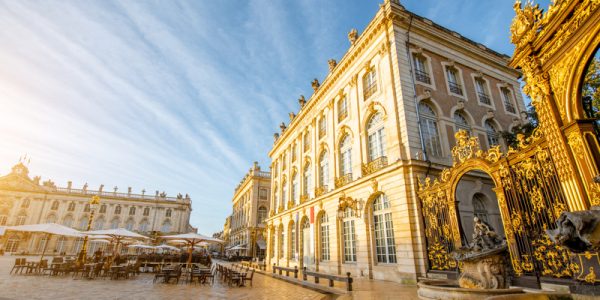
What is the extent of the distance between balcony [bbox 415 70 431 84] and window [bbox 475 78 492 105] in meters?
4.19

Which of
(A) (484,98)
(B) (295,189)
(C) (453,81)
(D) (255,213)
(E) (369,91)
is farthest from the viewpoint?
(D) (255,213)

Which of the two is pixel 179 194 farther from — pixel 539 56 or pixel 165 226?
pixel 539 56

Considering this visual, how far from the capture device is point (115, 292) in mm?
9180

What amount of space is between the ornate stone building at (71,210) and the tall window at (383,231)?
5391 centimetres

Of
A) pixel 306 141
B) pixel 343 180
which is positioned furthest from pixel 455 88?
pixel 306 141

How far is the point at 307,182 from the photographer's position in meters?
22.6

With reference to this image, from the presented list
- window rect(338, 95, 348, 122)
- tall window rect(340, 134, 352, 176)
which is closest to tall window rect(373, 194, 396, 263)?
tall window rect(340, 134, 352, 176)

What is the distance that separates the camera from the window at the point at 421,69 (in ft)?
48.0

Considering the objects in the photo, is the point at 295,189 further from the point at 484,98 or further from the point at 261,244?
the point at 261,244

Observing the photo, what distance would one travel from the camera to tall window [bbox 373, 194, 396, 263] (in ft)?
41.1

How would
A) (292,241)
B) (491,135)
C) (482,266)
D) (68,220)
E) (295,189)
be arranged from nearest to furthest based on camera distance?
1. (482,266)
2. (491,135)
3. (292,241)
4. (295,189)
5. (68,220)

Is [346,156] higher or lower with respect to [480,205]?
higher

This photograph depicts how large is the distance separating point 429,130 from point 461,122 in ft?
9.55

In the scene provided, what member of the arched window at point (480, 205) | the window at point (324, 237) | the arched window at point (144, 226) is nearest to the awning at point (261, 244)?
the window at point (324, 237)
